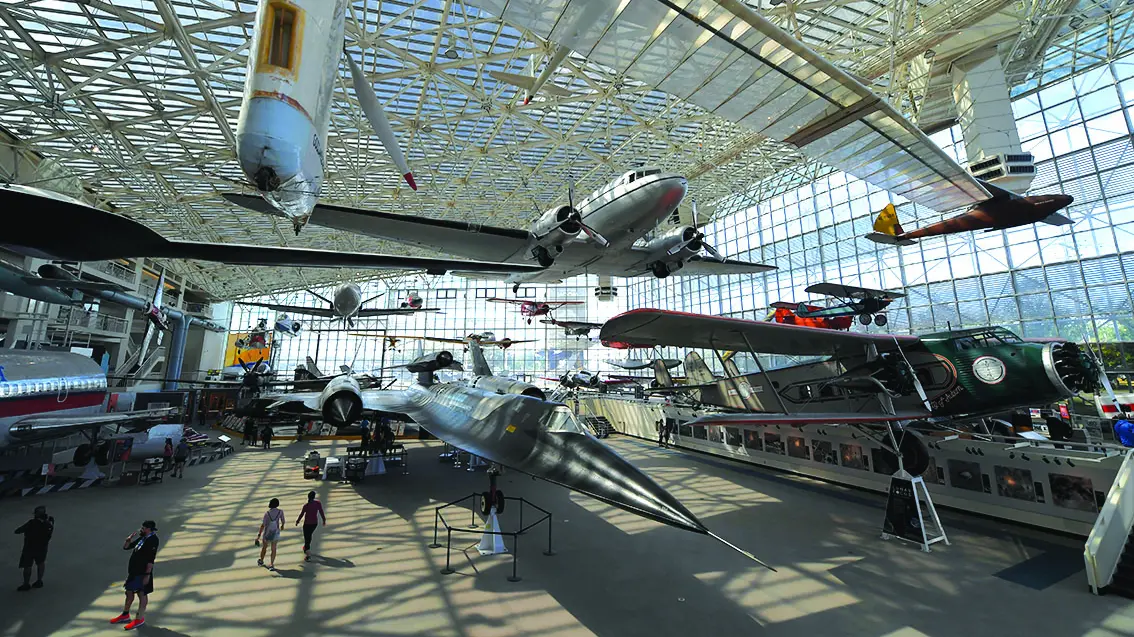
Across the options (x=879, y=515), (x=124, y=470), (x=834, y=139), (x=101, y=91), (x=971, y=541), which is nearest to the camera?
(x=971, y=541)

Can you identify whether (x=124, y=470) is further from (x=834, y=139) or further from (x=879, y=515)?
(x=834, y=139)

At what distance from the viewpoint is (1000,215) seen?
13.4 m

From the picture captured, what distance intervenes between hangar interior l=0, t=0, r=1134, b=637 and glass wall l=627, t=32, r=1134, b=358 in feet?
0.36

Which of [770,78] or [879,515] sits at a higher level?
[770,78]

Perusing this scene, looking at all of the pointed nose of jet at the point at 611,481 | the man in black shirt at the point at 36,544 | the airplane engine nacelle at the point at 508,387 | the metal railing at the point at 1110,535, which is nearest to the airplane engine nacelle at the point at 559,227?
the airplane engine nacelle at the point at 508,387

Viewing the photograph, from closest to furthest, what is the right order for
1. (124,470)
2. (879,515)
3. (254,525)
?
(254,525) → (879,515) → (124,470)

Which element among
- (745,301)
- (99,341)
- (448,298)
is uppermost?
(448,298)

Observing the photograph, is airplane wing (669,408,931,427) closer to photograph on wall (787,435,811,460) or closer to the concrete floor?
the concrete floor

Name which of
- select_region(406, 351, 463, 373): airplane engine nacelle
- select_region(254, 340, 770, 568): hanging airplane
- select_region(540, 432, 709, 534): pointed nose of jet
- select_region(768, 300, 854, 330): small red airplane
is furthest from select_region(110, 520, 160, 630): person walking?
select_region(768, 300, 854, 330): small red airplane

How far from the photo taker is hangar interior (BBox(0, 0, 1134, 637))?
5332 millimetres

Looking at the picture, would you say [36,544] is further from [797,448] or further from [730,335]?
[797,448]

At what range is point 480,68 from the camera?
596 inches

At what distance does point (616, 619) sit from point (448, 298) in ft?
143

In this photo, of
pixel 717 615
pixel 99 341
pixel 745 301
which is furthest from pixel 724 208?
pixel 99 341
